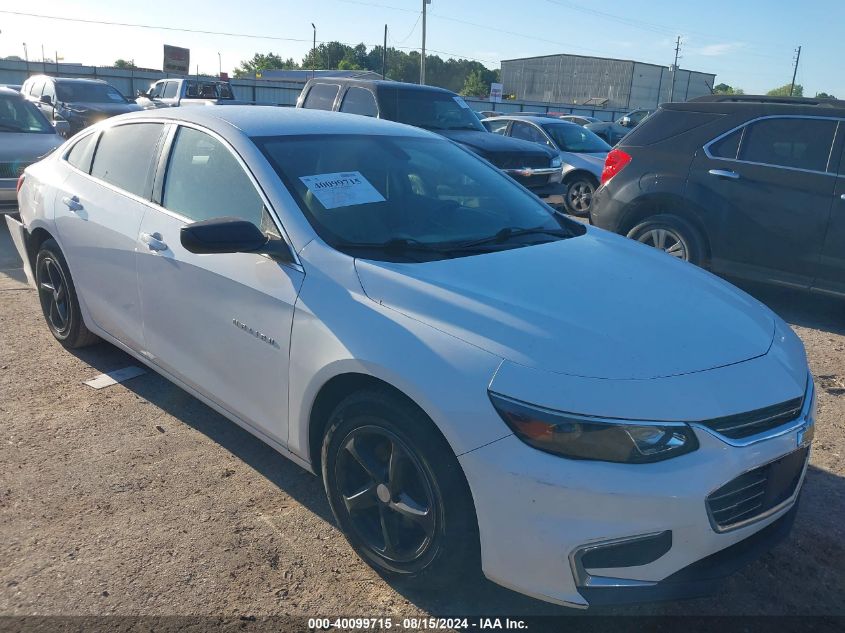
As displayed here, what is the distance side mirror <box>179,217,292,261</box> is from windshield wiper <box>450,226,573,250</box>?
80 centimetres

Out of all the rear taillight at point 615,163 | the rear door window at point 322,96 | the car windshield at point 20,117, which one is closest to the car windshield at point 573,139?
the rear door window at point 322,96

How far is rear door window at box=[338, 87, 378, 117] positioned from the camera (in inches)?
418

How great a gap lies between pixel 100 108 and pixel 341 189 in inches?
663

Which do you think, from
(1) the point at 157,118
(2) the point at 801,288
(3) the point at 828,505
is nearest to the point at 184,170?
(1) the point at 157,118

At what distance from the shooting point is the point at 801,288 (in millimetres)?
5801

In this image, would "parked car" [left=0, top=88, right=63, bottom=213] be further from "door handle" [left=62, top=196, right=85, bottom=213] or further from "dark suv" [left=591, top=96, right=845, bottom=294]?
"dark suv" [left=591, top=96, right=845, bottom=294]

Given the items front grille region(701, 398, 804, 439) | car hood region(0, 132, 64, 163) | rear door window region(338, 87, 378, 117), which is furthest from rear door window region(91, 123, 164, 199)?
rear door window region(338, 87, 378, 117)

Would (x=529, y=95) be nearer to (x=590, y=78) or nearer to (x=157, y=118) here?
(x=590, y=78)

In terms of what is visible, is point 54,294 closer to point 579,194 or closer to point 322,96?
point 322,96

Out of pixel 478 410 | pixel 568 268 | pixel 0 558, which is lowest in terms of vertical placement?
pixel 0 558

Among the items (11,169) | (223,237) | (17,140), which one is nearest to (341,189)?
(223,237)

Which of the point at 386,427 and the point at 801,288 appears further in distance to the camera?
the point at 801,288

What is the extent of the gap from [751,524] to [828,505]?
125 cm

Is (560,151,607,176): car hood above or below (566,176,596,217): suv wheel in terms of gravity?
above
